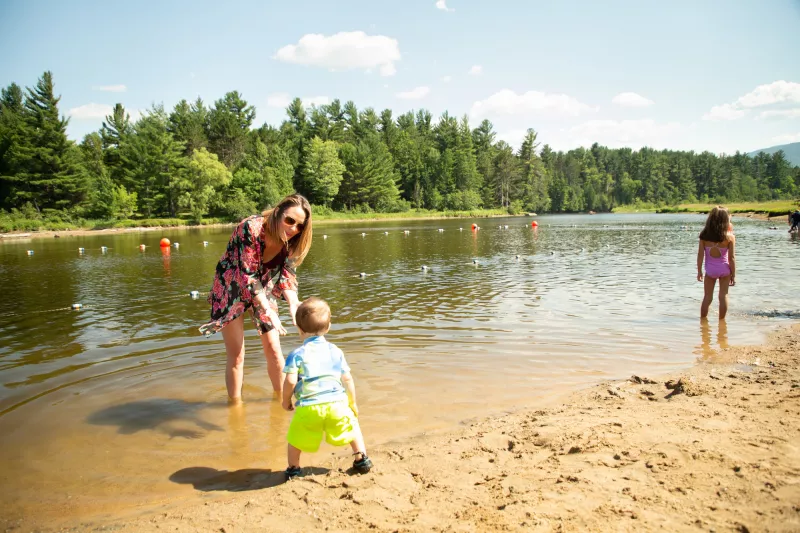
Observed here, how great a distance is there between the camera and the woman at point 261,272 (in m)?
5.08

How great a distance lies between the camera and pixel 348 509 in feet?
11.2

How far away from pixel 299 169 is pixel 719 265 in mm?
87499

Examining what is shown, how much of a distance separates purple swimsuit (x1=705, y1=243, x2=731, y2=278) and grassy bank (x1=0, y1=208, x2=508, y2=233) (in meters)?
62.6

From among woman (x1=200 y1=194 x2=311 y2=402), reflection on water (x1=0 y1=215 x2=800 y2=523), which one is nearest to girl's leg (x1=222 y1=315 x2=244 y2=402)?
woman (x1=200 y1=194 x2=311 y2=402)

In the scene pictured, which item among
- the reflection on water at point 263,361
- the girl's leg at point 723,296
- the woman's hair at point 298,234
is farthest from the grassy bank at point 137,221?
the girl's leg at point 723,296

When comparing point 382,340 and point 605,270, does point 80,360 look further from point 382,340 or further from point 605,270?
point 605,270

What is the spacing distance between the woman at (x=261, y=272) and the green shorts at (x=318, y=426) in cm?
124

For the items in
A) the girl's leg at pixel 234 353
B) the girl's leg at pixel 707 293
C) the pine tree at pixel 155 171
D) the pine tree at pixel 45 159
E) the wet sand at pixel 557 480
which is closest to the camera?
the wet sand at pixel 557 480

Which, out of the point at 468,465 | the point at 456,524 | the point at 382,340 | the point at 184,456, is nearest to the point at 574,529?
the point at 456,524

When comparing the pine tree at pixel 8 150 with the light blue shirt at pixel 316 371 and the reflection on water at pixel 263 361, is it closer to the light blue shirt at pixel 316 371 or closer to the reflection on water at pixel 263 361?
the reflection on water at pixel 263 361

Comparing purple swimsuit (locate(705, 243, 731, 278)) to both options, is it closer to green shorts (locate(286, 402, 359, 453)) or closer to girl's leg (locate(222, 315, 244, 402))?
green shorts (locate(286, 402, 359, 453))

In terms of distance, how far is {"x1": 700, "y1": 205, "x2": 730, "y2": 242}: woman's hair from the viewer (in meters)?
8.86

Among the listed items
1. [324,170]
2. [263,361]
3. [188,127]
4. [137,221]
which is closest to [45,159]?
[137,221]

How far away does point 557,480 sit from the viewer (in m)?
3.42
